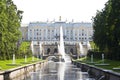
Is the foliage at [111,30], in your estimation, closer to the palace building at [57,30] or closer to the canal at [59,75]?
the canal at [59,75]

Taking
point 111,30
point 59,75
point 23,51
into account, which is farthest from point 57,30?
point 59,75

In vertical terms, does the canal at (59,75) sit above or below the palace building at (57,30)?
below

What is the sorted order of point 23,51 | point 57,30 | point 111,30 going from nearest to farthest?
point 111,30 → point 23,51 → point 57,30

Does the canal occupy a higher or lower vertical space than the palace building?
lower

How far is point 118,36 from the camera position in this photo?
3294 cm

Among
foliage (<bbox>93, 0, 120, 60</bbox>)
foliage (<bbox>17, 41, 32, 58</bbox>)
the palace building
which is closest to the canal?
foliage (<bbox>93, 0, 120, 60</bbox>)

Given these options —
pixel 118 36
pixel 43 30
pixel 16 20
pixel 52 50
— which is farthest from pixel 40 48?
pixel 118 36

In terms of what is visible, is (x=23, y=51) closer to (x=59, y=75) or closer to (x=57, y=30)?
(x=59, y=75)

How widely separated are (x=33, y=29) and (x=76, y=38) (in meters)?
17.8

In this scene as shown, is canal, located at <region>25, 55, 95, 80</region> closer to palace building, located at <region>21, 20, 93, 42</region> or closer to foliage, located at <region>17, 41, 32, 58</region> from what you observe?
foliage, located at <region>17, 41, 32, 58</region>

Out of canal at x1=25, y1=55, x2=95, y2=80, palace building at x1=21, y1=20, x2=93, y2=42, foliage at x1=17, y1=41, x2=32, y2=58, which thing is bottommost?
canal at x1=25, y1=55, x2=95, y2=80

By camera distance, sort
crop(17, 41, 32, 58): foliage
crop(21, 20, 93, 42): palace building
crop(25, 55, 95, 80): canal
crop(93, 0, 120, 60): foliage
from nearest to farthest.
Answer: crop(25, 55, 95, 80): canal → crop(93, 0, 120, 60): foliage → crop(17, 41, 32, 58): foliage → crop(21, 20, 93, 42): palace building

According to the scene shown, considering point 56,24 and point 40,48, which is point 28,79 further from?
point 56,24

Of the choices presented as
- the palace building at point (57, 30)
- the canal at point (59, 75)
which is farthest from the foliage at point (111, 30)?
the palace building at point (57, 30)
